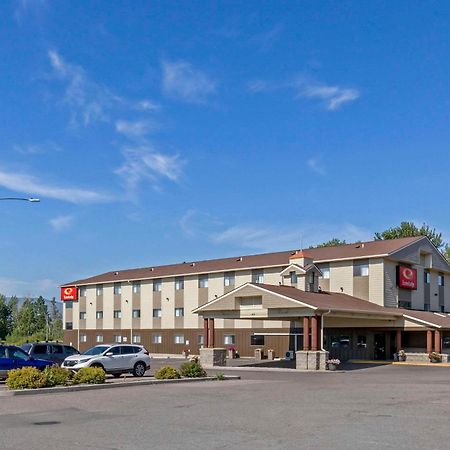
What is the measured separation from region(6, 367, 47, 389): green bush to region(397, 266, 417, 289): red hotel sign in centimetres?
3450

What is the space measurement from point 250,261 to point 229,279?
2477 millimetres

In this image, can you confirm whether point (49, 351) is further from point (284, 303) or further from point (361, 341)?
point (361, 341)

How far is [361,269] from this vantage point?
51.7m

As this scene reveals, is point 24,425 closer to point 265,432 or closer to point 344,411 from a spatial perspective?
point 265,432

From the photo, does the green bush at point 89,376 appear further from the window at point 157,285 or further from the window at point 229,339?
the window at point 157,285

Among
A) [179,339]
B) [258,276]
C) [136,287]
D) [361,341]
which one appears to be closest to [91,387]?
[361,341]

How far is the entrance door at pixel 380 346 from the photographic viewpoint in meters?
52.1

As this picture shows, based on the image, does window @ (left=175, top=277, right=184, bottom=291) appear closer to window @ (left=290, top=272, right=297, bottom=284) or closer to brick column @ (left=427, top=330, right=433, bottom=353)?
window @ (left=290, top=272, right=297, bottom=284)

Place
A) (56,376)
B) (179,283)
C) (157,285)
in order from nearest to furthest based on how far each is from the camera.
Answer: (56,376) → (179,283) → (157,285)

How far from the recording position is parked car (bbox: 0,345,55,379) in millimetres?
27734

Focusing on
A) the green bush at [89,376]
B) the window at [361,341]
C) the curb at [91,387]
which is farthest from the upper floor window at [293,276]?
the green bush at [89,376]

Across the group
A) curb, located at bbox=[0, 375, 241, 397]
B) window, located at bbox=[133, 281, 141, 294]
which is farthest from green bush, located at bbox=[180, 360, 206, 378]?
window, located at bbox=[133, 281, 141, 294]

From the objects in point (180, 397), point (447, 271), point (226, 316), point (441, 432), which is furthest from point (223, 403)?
point (447, 271)

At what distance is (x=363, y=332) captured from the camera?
5128cm
